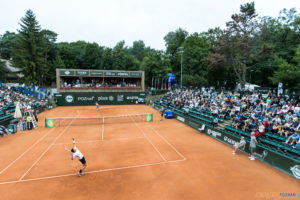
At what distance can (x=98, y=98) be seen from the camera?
39.0 meters

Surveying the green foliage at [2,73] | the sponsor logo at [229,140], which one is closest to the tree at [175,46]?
A: the sponsor logo at [229,140]

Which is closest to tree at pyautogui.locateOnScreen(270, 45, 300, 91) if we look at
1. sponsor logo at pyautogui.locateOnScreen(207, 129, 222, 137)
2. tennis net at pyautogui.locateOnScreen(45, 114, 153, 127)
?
sponsor logo at pyautogui.locateOnScreen(207, 129, 222, 137)

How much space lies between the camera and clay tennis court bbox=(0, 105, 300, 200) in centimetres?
819

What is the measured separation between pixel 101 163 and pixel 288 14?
53596 millimetres

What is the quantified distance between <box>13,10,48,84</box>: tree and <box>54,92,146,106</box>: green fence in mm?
9792

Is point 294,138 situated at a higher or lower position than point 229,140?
higher

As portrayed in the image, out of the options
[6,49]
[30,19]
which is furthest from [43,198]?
[6,49]

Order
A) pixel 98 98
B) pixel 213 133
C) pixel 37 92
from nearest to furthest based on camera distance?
pixel 213 133 → pixel 37 92 → pixel 98 98

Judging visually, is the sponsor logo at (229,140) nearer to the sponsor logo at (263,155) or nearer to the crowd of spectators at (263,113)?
the crowd of spectators at (263,113)

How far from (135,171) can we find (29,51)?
4496 cm

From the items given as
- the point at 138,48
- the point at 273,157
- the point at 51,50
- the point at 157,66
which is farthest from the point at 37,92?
the point at 138,48

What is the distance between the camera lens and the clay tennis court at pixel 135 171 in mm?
8188

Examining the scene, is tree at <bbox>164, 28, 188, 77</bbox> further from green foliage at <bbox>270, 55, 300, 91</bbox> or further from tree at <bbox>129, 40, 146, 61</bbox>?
green foliage at <bbox>270, 55, 300, 91</bbox>

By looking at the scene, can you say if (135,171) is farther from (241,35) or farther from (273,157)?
(241,35)
